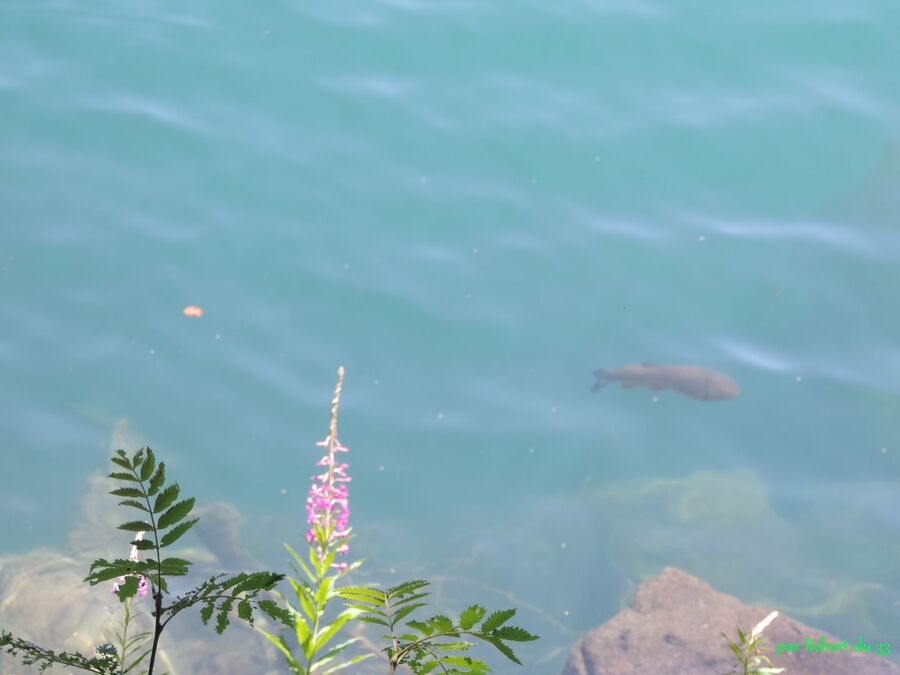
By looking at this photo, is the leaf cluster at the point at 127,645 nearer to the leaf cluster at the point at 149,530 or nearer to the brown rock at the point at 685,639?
the leaf cluster at the point at 149,530

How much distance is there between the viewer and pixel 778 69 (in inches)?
440

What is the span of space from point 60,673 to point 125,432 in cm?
227

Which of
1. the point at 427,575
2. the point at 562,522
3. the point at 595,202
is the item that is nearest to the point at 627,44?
the point at 595,202

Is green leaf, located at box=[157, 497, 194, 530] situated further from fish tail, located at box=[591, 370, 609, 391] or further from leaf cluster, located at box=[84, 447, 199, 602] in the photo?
fish tail, located at box=[591, 370, 609, 391]

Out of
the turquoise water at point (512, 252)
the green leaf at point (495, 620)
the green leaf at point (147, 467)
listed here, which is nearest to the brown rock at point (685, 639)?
the turquoise water at point (512, 252)

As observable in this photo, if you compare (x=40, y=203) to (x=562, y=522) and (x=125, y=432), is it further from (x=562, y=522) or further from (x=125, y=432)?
(x=562, y=522)

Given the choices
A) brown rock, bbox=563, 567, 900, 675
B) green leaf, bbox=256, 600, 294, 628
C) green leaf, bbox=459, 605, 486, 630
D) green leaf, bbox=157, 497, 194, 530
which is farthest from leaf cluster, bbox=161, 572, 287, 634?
brown rock, bbox=563, 567, 900, 675

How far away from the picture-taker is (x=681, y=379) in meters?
8.16

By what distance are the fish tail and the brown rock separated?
2.04 meters

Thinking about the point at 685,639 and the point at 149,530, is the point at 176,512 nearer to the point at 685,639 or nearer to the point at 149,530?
the point at 149,530

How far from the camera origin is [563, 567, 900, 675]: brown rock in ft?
19.6

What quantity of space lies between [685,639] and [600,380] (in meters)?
2.59

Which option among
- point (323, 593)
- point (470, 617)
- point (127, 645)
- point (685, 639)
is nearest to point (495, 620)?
point (470, 617)

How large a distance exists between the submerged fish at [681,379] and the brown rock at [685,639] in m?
1.93
